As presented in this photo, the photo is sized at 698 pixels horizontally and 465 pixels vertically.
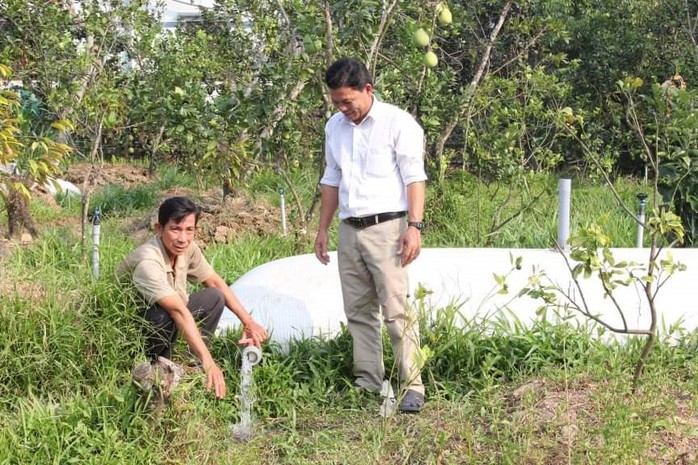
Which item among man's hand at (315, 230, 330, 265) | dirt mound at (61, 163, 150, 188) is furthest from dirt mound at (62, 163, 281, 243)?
man's hand at (315, 230, 330, 265)

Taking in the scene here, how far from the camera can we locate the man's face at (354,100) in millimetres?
3895

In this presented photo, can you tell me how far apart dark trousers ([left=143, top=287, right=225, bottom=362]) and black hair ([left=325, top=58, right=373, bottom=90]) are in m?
1.13

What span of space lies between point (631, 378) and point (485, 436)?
784 mm

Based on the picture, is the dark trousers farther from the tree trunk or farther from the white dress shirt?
the tree trunk

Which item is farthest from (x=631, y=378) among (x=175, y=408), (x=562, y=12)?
(x=562, y=12)

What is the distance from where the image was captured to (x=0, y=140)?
4.18 m

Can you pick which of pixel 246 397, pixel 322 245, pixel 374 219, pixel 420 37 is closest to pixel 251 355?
pixel 246 397

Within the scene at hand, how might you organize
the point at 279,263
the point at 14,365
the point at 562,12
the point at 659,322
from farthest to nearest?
the point at 562,12 < the point at 279,263 < the point at 659,322 < the point at 14,365

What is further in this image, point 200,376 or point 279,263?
point 279,263

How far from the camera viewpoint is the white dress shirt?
398cm

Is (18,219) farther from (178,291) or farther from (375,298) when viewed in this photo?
(375,298)

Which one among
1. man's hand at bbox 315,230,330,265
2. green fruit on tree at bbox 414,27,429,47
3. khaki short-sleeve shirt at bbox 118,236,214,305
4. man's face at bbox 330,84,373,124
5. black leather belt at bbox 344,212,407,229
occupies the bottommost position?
khaki short-sleeve shirt at bbox 118,236,214,305

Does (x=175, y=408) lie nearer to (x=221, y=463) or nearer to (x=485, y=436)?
(x=221, y=463)

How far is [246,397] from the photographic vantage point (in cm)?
389
